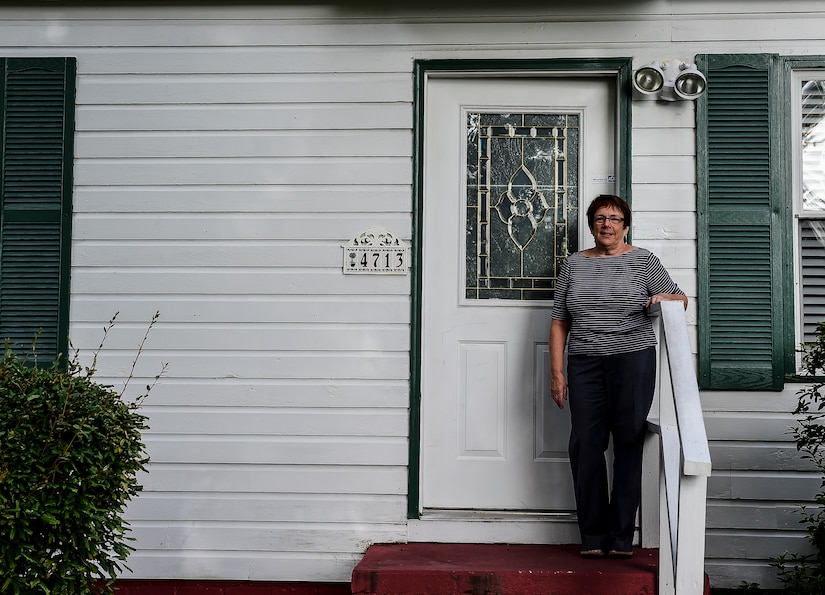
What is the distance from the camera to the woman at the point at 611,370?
3471 mm

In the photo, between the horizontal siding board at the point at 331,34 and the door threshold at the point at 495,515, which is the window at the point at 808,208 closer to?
the horizontal siding board at the point at 331,34

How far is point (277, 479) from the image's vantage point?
3900mm

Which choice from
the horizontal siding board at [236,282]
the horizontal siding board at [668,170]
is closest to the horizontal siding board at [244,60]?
the horizontal siding board at [236,282]

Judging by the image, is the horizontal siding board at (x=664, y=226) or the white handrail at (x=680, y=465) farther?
the horizontal siding board at (x=664, y=226)

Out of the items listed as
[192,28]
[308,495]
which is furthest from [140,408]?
[192,28]

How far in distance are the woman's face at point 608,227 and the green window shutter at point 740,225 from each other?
561mm

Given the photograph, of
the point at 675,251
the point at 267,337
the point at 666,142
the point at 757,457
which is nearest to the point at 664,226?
the point at 675,251

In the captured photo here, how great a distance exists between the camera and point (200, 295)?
13.1 ft

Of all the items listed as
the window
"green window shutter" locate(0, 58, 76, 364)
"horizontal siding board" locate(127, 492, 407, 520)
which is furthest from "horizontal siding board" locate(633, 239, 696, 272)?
"green window shutter" locate(0, 58, 76, 364)

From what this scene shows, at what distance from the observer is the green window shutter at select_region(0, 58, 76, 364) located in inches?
157

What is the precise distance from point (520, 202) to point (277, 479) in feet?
5.89

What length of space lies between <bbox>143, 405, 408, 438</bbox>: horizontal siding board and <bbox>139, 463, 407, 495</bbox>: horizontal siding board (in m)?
0.08

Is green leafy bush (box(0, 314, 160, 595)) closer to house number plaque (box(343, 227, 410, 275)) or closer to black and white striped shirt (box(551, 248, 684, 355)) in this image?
house number plaque (box(343, 227, 410, 275))

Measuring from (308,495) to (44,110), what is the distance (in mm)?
2295
